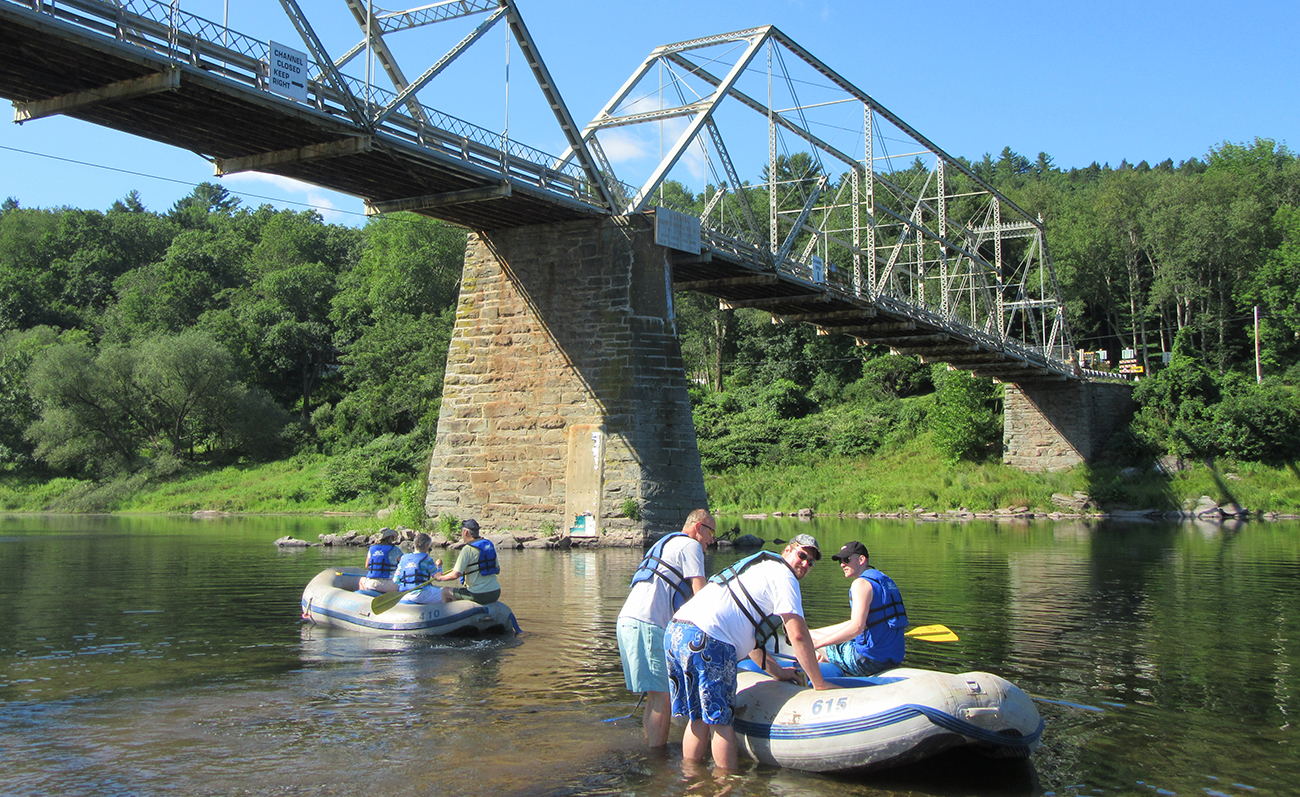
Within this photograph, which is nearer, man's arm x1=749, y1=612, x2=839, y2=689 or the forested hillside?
man's arm x1=749, y1=612, x2=839, y2=689

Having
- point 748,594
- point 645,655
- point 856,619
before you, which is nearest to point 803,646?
point 748,594

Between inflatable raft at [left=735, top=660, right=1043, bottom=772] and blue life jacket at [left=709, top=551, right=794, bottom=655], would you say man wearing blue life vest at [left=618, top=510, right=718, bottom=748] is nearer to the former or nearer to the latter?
blue life jacket at [left=709, top=551, right=794, bottom=655]

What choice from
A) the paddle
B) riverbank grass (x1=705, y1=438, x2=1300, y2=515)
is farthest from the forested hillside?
the paddle

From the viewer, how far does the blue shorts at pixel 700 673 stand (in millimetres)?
6770

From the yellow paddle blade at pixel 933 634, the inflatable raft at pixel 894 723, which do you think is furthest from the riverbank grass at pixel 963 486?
the inflatable raft at pixel 894 723

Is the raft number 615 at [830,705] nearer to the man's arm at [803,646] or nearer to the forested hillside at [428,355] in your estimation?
the man's arm at [803,646]

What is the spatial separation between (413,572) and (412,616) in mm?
857

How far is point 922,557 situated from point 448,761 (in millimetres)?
18891

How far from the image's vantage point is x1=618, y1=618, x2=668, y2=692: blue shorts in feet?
24.2

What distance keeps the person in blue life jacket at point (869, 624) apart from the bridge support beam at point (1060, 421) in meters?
46.3

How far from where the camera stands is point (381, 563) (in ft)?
46.5

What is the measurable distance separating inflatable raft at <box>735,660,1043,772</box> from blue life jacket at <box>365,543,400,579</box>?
8.21m

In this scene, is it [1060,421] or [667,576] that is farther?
[1060,421]

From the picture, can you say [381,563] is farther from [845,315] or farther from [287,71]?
[845,315]
